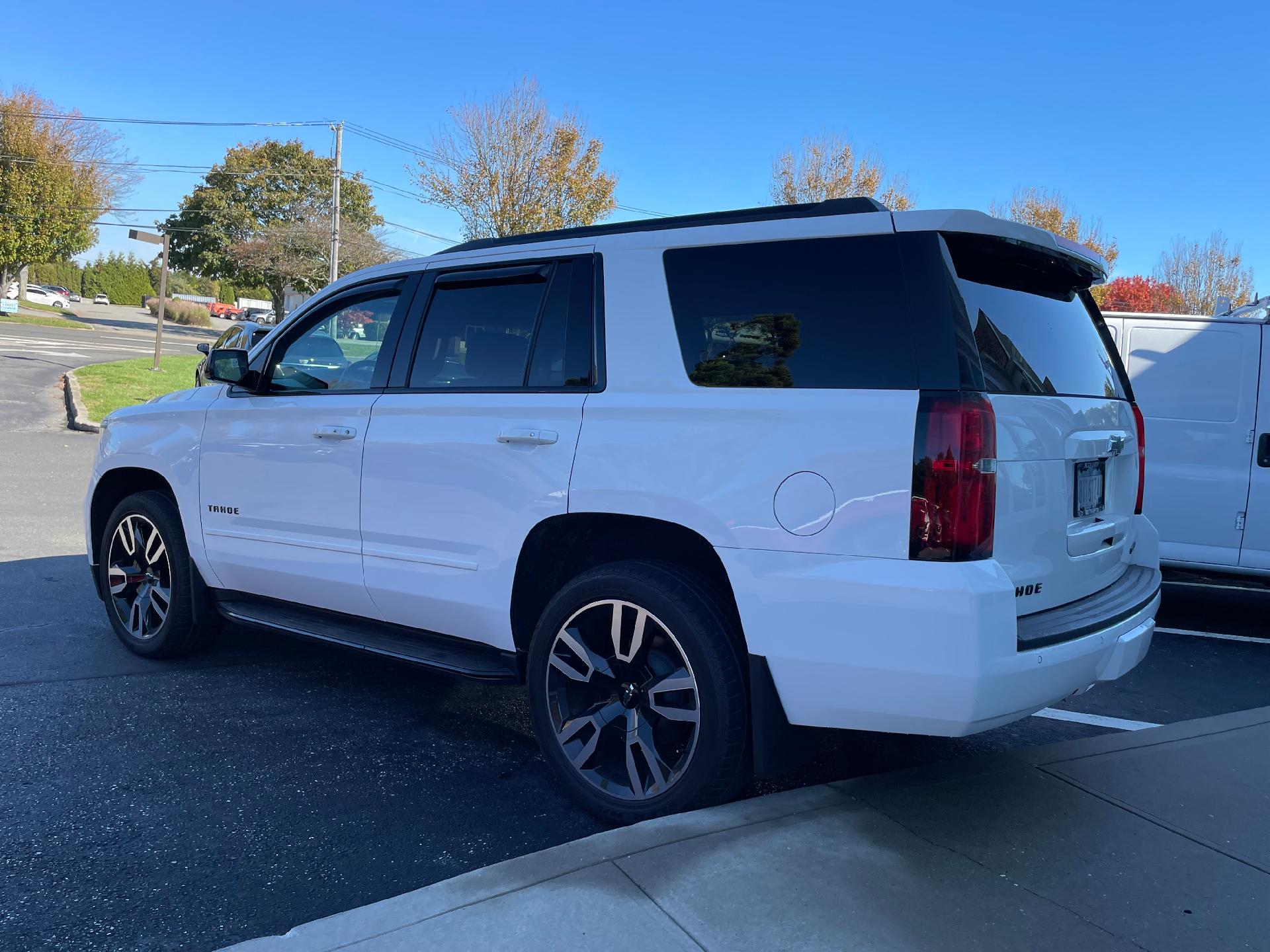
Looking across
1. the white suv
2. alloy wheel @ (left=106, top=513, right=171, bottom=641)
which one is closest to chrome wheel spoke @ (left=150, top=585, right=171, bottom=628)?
alloy wheel @ (left=106, top=513, right=171, bottom=641)

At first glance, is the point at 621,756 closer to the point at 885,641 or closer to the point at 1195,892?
the point at 885,641

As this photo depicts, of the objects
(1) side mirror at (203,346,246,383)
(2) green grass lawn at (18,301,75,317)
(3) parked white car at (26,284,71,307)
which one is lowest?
(1) side mirror at (203,346,246,383)

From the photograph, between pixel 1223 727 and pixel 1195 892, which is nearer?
pixel 1195 892

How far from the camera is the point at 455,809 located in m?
3.53

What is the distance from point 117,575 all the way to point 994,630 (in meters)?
4.37

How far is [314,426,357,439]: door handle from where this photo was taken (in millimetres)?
4172

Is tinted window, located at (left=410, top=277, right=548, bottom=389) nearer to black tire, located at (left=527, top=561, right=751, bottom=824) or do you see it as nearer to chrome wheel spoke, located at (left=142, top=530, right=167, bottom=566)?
black tire, located at (left=527, top=561, right=751, bottom=824)

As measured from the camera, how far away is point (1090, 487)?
3357mm

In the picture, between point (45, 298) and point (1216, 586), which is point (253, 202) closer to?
point (45, 298)

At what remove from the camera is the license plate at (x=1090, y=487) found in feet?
10.7

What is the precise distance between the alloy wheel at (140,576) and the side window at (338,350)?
1132 mm

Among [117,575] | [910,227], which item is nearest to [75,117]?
[117,575]

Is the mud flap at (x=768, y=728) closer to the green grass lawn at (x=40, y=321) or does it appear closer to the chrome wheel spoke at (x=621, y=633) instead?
the chrome wheel spoke at (x=621, y=633)

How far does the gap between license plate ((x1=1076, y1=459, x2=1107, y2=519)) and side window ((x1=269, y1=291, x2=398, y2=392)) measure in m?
2.76
